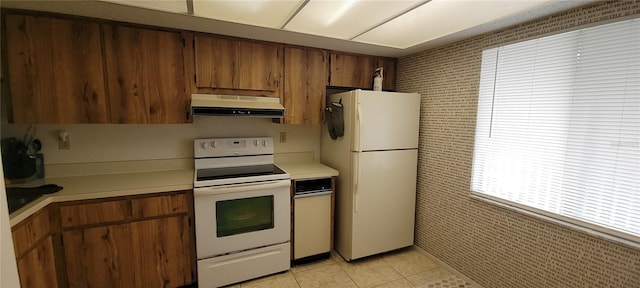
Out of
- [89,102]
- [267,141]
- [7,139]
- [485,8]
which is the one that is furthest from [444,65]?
[7,139]

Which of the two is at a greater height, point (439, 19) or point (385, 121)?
point (439, 19)

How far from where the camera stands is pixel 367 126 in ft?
7.60

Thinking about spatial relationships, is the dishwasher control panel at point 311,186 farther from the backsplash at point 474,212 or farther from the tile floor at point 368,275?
the backsplash at point 474,212

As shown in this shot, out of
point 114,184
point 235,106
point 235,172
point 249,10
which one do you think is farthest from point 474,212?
point 114,184

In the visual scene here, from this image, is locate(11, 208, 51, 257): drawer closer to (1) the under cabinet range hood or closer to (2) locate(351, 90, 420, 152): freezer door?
(1) the under cabinet range hood

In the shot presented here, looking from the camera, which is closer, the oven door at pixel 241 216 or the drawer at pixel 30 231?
the drawer at pixel 30 231

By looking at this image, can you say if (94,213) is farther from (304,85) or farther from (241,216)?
(304,85)

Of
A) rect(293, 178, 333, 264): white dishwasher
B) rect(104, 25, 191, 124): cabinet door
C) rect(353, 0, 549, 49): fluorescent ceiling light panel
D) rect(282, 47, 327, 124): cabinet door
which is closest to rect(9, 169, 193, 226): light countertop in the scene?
rect(104, 25, 191, 124): cabinet door

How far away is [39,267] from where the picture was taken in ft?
4.95

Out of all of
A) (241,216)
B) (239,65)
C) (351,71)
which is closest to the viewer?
(241,216)

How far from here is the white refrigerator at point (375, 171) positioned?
2328 millimetres

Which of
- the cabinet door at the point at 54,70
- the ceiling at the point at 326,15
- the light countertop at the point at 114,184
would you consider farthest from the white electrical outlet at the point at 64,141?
the ceiling at the point at 326,15

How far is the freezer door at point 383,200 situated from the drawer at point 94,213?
175cm

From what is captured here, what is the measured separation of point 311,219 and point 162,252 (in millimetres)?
1186
